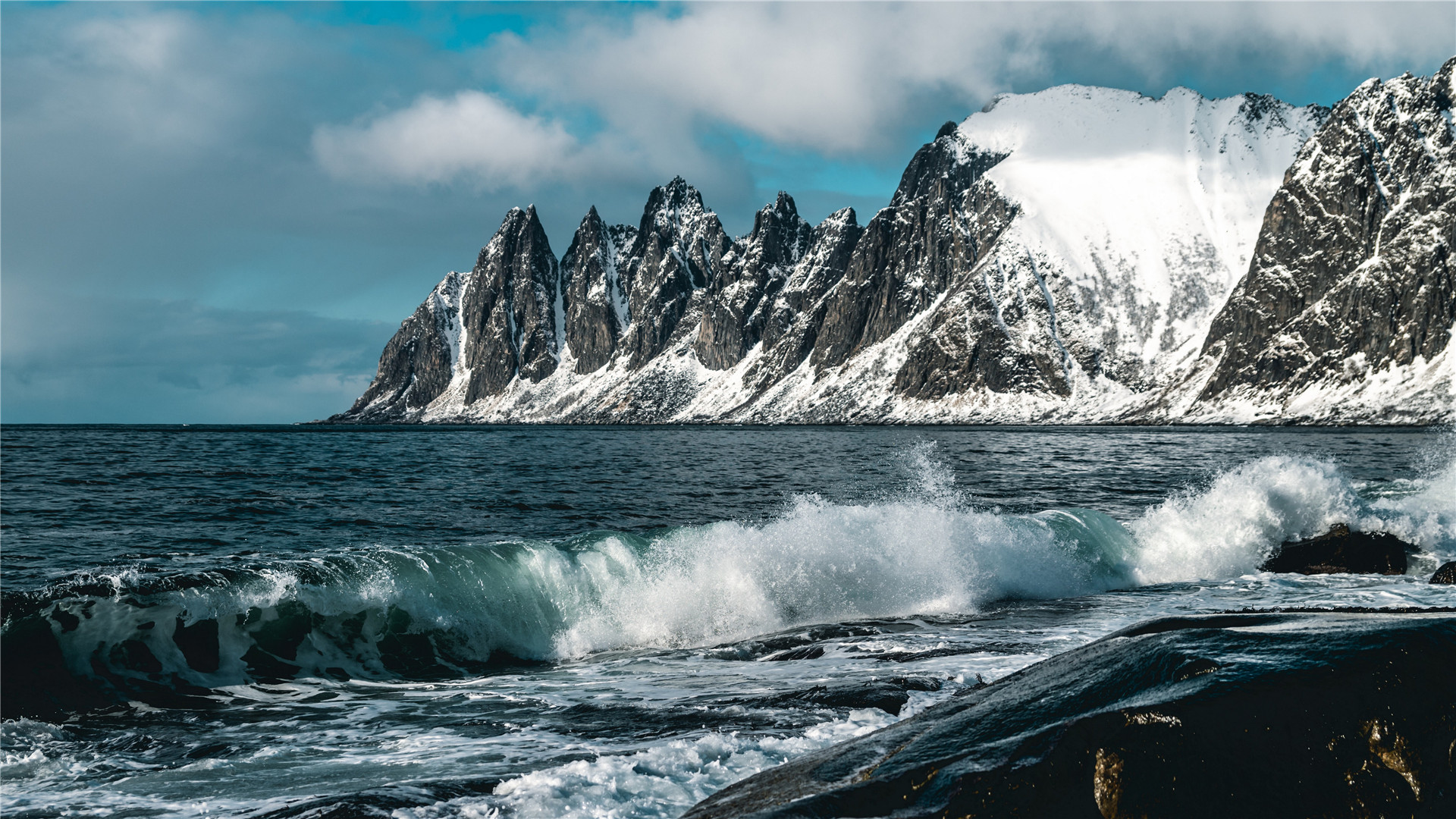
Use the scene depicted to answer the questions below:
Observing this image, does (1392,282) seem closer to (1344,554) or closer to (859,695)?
(1344,554)

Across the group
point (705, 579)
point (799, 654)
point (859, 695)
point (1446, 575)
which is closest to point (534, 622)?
point (705, 579)

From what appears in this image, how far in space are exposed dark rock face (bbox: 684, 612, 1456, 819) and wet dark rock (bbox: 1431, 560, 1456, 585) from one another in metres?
17.8

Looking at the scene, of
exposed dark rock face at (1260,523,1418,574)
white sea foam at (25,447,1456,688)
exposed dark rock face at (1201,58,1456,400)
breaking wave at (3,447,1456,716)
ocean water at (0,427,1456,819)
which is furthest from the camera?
exposed dark rock face at (1201,58,1456,400)

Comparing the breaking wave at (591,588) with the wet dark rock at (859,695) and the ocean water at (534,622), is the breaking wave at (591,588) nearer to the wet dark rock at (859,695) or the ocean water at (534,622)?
the ocean water at (534,622)

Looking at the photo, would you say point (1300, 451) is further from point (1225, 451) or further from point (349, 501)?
point (349, 501)

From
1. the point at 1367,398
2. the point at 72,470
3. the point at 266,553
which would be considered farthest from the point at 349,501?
the point at 1367,398

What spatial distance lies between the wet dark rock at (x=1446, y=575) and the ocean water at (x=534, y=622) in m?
0.76

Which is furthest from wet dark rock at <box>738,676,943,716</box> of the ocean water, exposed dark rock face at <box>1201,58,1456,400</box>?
exposed dark rock face at <box>1201,58,1456,400</box>

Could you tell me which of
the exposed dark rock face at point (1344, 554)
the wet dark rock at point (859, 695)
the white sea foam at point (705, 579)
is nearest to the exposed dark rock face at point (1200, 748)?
the wet dark rock at point (859, 695)

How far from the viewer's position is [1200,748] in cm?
553

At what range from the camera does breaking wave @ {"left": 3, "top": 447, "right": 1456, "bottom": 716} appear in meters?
13.5

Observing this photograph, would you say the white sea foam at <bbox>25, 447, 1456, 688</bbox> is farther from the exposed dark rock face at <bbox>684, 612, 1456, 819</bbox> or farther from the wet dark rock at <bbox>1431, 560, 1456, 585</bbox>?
the exposed dark rock face at <bbox>684, 612, 1456, 819</bbox>

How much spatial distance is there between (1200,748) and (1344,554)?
22640 millimetres

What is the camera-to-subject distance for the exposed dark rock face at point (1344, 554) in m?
23.2
